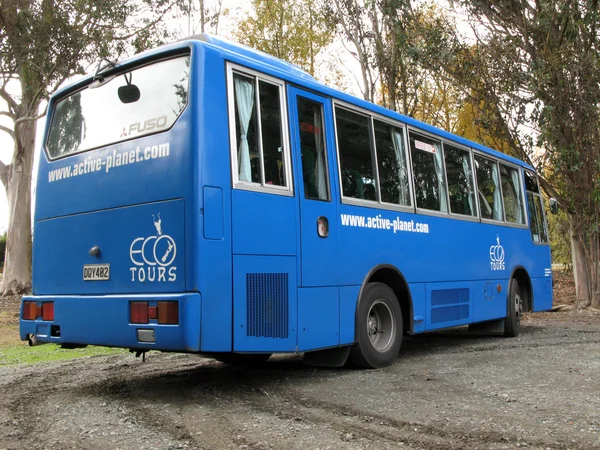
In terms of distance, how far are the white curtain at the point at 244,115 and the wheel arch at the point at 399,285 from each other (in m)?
2.40

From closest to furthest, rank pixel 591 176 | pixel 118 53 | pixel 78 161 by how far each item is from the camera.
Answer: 1. pixel 78 161
2. pixel 591 176
3. pixel 118 53

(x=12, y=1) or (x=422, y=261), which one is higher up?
(x=12, y=1)

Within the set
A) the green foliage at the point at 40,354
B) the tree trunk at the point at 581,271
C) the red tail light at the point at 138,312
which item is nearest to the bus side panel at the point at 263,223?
the red tail light at the point at 138,312

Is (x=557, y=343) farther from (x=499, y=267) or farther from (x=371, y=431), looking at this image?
(x=371, y=431)

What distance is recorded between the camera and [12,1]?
58.4ft

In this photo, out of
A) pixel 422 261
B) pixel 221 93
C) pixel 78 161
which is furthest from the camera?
pixel 422 261

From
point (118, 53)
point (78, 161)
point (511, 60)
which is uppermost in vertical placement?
point (118, 53)

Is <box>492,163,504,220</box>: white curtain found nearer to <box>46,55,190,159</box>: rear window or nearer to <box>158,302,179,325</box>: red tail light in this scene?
<box>46,55,190,159</box>: rear window

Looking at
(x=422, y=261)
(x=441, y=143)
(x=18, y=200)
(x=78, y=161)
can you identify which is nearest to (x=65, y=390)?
(x=78, y=161)

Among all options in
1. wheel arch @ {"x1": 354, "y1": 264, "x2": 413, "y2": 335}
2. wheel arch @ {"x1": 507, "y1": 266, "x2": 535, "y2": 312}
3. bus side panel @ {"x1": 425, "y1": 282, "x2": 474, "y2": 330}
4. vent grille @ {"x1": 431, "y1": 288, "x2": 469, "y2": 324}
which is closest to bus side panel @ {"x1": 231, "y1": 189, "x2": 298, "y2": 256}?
wheel arch @ {"x1": 354, "y1": 264, "x2": 413, "y2": 335}

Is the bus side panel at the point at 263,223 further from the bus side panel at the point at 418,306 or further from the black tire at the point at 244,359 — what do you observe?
the bus side panel at the point at 418,306

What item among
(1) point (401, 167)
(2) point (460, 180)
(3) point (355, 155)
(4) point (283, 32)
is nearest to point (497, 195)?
(2) point (460, 180)

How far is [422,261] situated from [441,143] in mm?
1951

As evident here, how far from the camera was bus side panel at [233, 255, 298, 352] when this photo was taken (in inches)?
226
